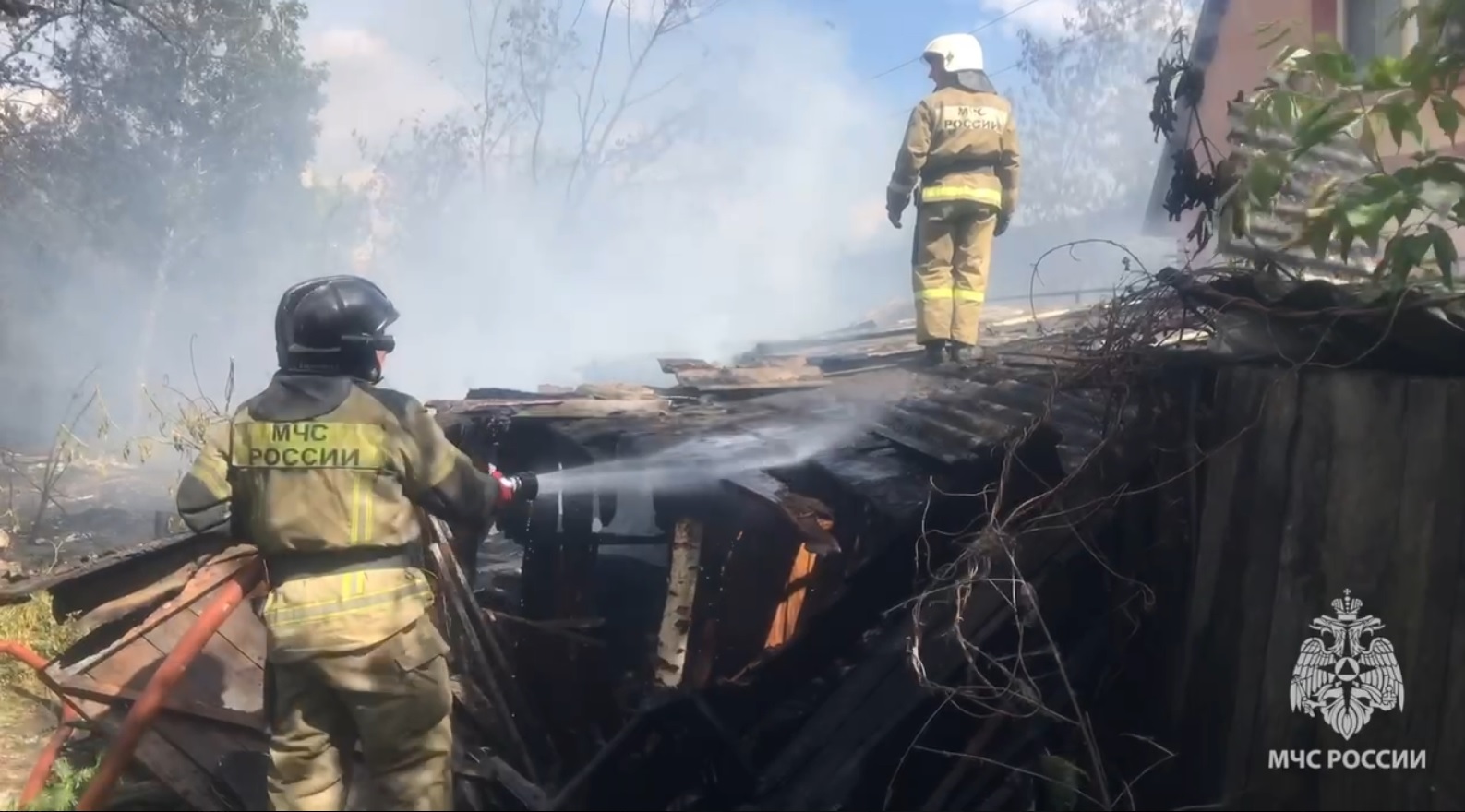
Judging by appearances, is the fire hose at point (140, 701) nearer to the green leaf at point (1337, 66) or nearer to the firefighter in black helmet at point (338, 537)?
the firefighter in black helmet at point (338, 537)

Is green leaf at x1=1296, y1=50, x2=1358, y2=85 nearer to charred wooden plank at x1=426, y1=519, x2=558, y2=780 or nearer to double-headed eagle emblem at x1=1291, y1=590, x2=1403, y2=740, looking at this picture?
double-headed eagle emblem at x1=1291, y1=590, x2=1403, y2=740

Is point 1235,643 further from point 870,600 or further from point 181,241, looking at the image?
point 181,241

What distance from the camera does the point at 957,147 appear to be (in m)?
6.39

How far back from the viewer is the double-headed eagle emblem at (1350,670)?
123 inches

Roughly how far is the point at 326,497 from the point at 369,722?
71 centimetres

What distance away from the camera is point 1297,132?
117 inches

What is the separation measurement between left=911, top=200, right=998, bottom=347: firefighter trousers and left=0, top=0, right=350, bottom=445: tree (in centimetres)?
1353

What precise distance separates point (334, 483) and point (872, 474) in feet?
6.31

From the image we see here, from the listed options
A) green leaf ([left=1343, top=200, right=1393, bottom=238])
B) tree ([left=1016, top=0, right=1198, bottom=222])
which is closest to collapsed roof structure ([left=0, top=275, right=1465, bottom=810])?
green leaf ([left=1343, top=200, right=1393, bottom=238])

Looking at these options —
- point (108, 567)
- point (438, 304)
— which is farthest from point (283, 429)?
point (438, 304)

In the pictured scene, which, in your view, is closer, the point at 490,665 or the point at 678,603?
the point at 678,603

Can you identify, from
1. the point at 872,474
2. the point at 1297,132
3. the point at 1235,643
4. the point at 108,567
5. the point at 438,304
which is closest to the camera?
the point at 1297,132

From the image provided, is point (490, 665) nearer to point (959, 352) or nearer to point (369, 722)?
point (369, 722)

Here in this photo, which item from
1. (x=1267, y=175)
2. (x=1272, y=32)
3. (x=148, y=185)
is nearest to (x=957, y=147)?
(x=1272, y=32)
